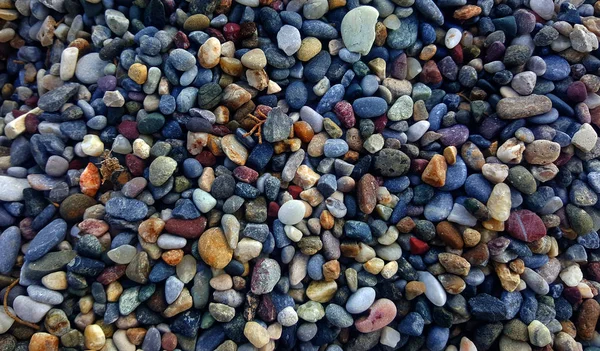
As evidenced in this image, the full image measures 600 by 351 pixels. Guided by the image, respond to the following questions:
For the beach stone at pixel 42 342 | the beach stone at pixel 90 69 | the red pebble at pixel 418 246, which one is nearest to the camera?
the beach stone at pixel 42 342

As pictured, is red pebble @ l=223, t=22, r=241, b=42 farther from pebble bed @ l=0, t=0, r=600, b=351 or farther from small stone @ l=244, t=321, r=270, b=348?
small stone @ l=244, t=321, r=270, b=348

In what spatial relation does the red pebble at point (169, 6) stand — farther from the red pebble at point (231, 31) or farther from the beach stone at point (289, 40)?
the beach stone at point (289, 40)

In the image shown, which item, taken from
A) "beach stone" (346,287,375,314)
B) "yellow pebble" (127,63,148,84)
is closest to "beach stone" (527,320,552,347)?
"beach stone" (346,287,375,314)

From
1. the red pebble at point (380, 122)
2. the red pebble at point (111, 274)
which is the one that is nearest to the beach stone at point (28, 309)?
the red pebble at point (111, 274)

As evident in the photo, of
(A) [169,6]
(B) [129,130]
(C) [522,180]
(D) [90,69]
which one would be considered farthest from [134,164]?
(C) [522,180]

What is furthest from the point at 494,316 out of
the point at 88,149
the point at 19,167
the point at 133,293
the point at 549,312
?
the point at 19,167

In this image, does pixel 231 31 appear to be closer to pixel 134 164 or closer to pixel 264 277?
pixel 134 164

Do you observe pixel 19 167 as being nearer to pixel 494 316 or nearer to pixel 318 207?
pixel 318 207
